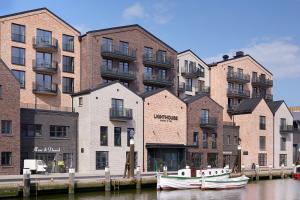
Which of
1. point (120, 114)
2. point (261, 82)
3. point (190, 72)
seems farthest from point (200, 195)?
point (261, 82)

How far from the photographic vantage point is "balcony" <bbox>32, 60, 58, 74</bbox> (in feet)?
208

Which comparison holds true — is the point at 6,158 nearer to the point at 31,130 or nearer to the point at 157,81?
the point at 31,130

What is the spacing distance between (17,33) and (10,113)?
14302mm

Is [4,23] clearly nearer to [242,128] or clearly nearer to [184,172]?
[184,172]

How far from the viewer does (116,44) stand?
70.4 meters

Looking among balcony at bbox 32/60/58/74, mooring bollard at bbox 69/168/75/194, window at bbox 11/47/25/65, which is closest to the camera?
mooring bollard at bbox 69/168/75/194

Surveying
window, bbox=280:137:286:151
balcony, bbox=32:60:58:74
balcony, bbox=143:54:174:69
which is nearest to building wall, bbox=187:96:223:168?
balcony, bbox=143:54:174:69

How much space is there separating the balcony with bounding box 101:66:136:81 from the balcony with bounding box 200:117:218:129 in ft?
38.5

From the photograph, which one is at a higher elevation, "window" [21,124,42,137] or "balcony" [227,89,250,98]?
"balcony" [227,89,250,98]

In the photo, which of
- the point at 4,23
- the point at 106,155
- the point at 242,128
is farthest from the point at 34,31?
the point at 242,128

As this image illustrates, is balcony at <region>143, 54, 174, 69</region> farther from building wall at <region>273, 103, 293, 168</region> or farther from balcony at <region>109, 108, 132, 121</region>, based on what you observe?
building wall at <region>273, 103, 293, 168</region>

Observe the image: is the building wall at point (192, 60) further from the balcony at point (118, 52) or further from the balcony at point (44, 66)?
the balcony at point (44, 66)

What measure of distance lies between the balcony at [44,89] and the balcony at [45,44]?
180 inches

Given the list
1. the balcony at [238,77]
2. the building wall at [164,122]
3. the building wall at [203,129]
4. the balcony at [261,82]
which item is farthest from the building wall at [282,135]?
the building wall at [164,122]
